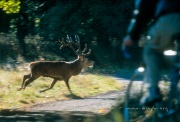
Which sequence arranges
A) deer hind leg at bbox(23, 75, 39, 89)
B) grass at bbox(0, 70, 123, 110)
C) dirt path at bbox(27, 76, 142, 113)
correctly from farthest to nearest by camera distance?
deer hind leg at bbox(23, 75, 39, 89)
grass at bbox(0, 70, 123, 110)
dirt path at bbox(27, 76, 142, 113)

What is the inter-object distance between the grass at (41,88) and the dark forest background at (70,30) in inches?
225

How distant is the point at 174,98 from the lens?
21.2 ft

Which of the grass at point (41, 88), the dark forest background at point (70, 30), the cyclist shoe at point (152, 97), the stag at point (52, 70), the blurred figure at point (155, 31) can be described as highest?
the dark forest background at point (70, 30)

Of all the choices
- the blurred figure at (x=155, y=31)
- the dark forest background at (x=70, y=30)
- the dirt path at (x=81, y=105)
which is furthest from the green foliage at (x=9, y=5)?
the blurred figure at (x=155, y=31)

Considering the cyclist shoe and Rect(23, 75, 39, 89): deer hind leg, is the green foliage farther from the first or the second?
the cyclist shoe

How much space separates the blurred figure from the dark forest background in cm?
2080

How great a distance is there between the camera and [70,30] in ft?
98.9

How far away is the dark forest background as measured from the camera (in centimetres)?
2822

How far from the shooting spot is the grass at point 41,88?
16336mm

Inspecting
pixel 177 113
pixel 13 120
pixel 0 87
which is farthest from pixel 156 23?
pixel 0 87

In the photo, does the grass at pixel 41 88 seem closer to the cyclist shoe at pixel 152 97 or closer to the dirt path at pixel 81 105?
the dirt path at pixel 81 105

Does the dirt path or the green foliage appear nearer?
the dirt path

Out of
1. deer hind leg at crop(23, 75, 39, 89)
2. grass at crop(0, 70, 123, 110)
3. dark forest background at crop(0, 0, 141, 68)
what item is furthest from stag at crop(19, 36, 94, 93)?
dark forest background at crop(0, 0, 141, 68)

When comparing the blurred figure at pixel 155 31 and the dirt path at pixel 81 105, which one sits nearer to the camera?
the blurred figure at pixel 155 31
